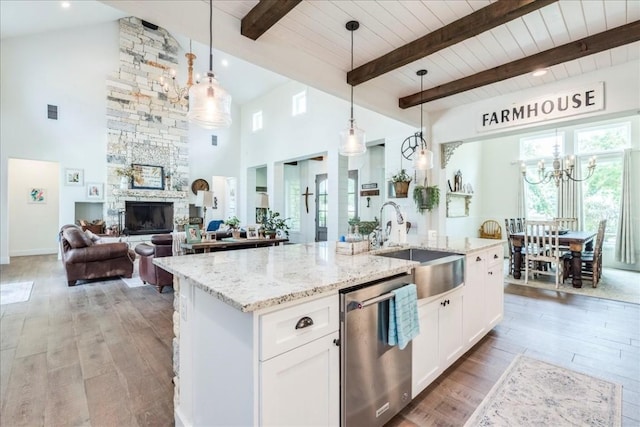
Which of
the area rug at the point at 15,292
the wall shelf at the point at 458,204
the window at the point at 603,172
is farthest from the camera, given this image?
the wall shelf at the point at 458,204

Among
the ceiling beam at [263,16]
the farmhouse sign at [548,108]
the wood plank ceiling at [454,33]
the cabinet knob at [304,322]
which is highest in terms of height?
the wood plank ceiling at [454,33]

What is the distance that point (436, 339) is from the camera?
6.76 feet

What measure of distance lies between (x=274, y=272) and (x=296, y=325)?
41 centimetres

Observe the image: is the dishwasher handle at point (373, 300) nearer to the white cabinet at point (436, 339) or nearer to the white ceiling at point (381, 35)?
the white cabinet at point (436, 339)

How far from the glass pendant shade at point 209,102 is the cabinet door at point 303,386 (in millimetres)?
1764

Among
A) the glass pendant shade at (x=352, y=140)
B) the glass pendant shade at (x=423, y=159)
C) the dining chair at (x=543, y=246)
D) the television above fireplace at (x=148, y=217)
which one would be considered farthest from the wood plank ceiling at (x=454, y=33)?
the television above fireplace at (x=148, y=217)

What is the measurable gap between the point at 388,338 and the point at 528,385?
132cm

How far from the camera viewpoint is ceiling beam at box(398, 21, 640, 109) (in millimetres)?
2629

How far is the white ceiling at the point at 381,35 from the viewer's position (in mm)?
2311

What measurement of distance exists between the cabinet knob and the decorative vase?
437 cm

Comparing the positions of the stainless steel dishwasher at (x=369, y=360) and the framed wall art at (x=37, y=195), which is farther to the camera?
the framed wall art at (x=37, y=195)

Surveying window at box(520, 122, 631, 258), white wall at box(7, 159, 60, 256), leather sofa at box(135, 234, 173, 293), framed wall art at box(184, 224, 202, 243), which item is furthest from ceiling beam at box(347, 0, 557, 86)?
white wall at box(7, 159, 60, 256)

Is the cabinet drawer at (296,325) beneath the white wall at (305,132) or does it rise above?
beneath

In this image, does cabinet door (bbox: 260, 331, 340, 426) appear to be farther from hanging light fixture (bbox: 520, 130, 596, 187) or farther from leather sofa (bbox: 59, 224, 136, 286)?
hanging light fixture (bbox: 520, 130, 596, 187)
